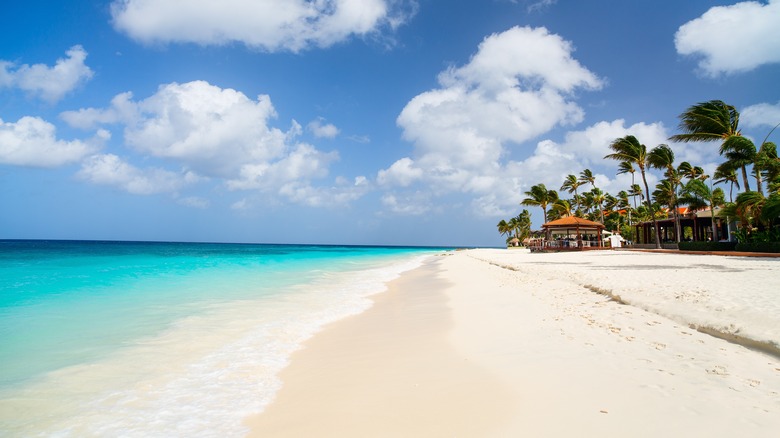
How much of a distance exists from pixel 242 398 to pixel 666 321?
6.26 metres

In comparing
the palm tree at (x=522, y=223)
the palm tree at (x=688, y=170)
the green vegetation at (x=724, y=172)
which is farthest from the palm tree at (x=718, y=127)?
the palm tree at (x=522, y=223)

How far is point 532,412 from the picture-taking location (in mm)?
3332

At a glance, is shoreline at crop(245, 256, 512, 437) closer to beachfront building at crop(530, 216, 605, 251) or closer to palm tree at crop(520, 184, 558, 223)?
beachfront building at crop(530, 216, 605, 251)

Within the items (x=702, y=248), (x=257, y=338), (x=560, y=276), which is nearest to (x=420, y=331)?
(x=257, y=338)

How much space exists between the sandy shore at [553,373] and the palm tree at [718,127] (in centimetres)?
2202

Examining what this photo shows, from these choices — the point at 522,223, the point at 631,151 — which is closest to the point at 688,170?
the point at 631,151

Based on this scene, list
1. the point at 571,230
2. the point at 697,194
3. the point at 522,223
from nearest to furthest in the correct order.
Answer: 1. the point at 697,194
2. the point at 571,230
3. the point at 522,223

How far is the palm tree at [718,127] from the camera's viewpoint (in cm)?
2386

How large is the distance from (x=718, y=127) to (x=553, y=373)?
97.5ft

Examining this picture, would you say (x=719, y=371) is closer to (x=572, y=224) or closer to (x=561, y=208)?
(x=572, y=224)

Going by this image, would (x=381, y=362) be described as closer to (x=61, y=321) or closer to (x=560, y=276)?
(x=61, y=321)

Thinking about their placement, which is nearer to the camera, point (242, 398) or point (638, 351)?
point (242, 398)

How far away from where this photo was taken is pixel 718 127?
25.0m

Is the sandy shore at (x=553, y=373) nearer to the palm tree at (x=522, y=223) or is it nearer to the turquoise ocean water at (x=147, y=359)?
the turquoise ocean water at (x=147, y=359)
